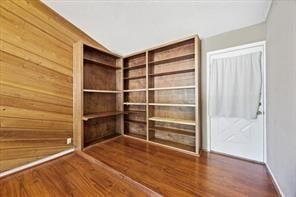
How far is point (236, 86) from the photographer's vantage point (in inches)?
101

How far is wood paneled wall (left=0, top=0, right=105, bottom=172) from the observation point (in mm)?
2229

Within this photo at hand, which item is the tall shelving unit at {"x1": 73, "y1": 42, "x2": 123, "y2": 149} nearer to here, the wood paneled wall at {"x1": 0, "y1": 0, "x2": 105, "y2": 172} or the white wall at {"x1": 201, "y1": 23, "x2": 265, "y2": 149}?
the wood paneled wall at {"x1": 0, "y1": 0, "x2": 105, "y2": 172}

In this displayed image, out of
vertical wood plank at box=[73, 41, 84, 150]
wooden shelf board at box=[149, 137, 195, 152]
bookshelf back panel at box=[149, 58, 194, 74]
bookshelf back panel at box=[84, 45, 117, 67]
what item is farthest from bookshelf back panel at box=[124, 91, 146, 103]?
vertical wood plank at box=[73, 41, 84, 150]

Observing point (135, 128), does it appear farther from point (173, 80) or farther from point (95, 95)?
point (173, 80)

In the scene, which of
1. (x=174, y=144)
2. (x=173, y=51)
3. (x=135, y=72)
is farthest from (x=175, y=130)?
(x=135, y=72)

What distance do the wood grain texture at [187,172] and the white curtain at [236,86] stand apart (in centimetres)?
85

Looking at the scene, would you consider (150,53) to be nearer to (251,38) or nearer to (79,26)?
(79,26)

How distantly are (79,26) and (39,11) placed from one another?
73cm

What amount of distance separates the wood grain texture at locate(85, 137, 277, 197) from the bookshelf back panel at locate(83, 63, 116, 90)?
4.94ft

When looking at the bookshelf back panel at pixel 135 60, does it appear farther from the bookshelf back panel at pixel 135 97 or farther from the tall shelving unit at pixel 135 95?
the bookshelf back panel at pixel 135 97

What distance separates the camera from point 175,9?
2328mm

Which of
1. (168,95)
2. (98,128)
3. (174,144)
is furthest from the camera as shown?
(98,128)

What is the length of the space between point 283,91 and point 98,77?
11.4ft

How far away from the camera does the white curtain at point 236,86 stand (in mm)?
2398
